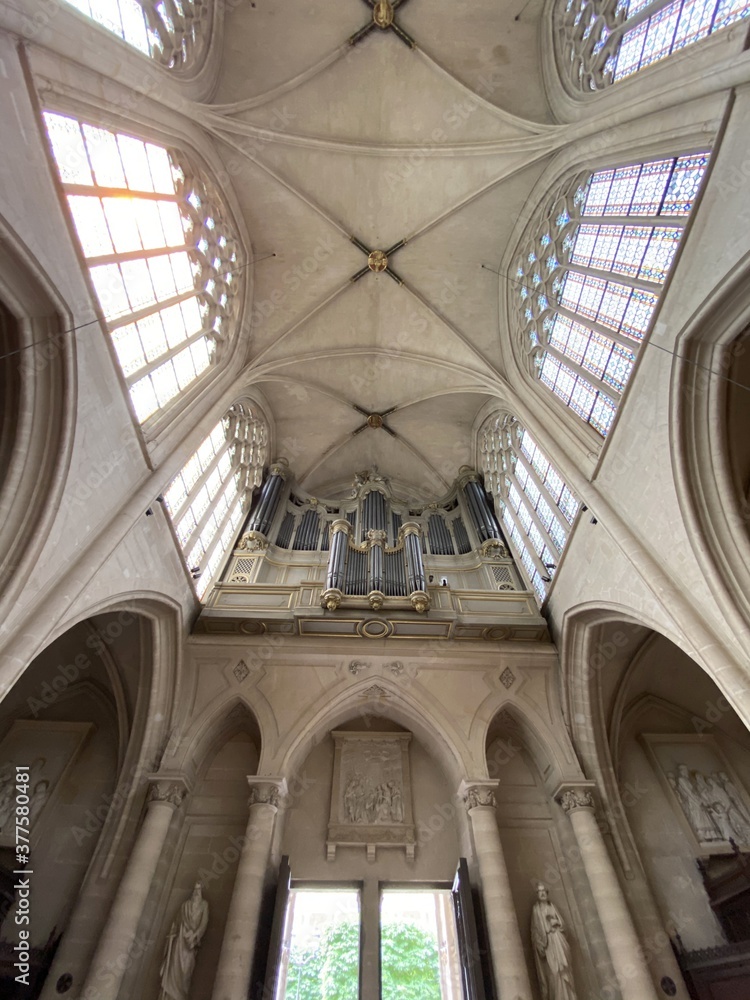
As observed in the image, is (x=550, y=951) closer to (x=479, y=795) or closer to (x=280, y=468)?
(x=479, y=795)

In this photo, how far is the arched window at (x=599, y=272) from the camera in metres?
7.76

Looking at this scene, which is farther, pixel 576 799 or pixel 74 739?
pixel 74 739

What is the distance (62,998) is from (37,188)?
30.4ft

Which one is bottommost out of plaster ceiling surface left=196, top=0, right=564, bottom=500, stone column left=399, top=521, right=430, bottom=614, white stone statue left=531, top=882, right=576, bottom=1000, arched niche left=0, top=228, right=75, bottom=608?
white stone statue left=531, top=882, right=576, bottom=1000

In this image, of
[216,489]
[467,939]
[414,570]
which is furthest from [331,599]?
[467,939]

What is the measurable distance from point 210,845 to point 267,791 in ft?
4.32

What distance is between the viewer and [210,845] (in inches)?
318

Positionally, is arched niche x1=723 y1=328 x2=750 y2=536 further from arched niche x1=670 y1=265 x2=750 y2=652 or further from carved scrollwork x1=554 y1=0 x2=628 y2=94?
carved scrollwork x1=554 y1=0 x2=628 y2=94

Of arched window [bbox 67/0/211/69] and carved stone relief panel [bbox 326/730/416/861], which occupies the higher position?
arched window [bbox 67/0/211/69]

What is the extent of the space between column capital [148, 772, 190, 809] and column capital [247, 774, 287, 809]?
40.3 inches

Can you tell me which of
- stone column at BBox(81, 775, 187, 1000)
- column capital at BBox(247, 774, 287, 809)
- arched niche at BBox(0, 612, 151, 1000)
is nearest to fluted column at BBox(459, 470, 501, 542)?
column capital at BBox(247, 774, 287, 809)

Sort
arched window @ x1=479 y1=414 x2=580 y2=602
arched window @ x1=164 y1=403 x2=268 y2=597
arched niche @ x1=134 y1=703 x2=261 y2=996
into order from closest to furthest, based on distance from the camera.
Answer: arched niche @ x1=134 y1=703 x2=261 y2=996 → arched window @ x1=164 y1=403 x2=268 y2=597 → arched window @ x1=479 y1=414 x2=580 y2=602

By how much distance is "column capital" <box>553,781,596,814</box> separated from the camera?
7973 millimetres

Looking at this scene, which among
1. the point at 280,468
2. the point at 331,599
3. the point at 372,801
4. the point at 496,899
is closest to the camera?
the point at 496,899
